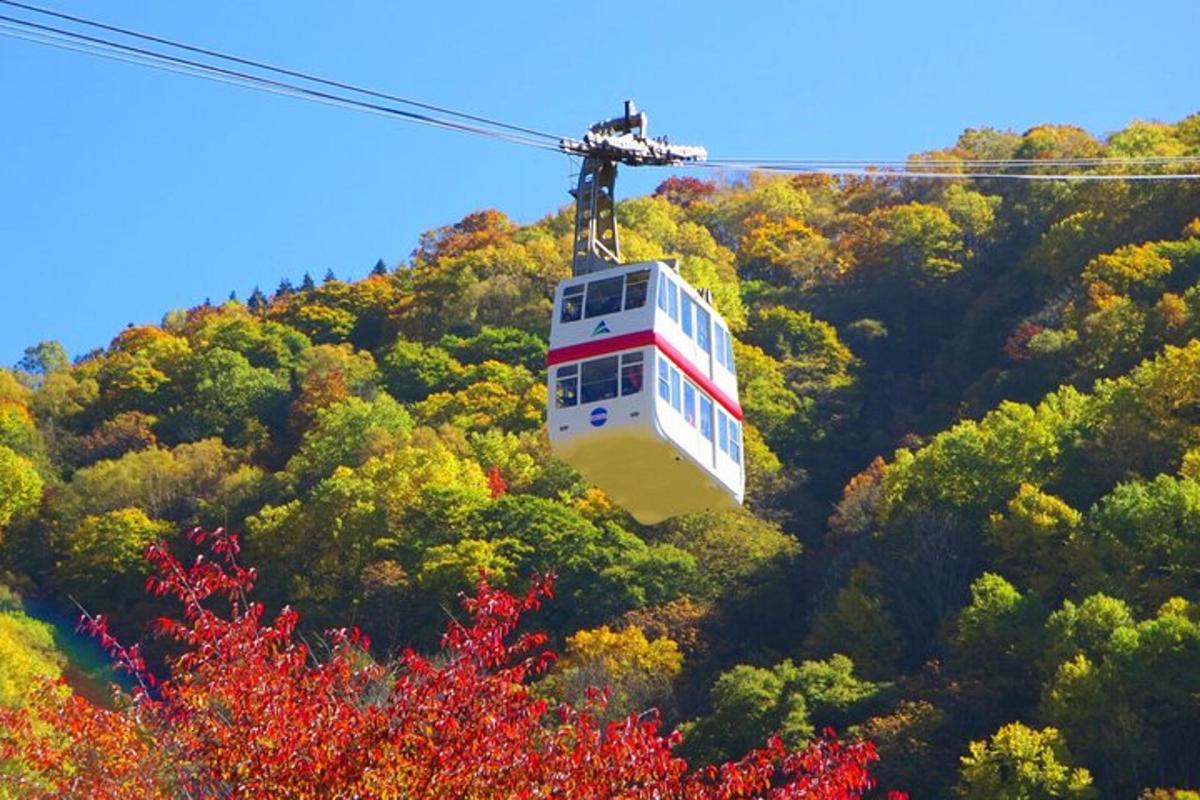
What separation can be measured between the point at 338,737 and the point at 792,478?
6255 centimetres

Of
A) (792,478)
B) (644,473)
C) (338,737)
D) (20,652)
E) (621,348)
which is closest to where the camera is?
(338,737)

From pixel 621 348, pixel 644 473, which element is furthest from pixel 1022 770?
pixel 621 348

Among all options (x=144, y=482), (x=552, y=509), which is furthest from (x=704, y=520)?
(x=144, y=482)

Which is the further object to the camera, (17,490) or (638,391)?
(17,490)

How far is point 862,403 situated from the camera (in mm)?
92500

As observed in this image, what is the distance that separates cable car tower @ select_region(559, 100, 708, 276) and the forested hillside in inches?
307

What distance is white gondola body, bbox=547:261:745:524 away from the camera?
31.3m

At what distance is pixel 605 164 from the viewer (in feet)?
110

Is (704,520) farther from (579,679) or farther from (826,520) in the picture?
(579,679)

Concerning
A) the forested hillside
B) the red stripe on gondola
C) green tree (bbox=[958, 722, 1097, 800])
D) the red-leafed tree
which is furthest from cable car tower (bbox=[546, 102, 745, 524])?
green tree (bbox=[958, 722, 1097, 800])

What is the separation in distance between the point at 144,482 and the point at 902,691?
34.8 meters

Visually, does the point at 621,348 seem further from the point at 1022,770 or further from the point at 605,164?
the point at 1022,770

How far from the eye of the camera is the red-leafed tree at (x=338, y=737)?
2228 cm

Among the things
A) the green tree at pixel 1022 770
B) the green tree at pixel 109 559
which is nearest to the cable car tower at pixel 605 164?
the green tree at pixel 1022 770
